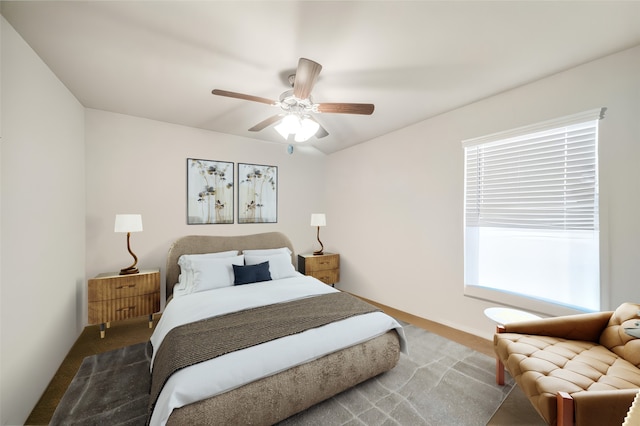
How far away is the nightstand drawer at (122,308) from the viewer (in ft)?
8.90

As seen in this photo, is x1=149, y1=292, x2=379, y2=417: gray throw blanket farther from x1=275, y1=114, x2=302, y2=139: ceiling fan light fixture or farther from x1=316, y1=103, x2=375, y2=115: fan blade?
x1=316, y1=103, x2=375, y2=115: fan blade

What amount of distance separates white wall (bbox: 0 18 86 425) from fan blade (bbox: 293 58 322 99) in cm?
189

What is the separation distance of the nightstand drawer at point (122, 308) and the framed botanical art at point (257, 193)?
1530 mm

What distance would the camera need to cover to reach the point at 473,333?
2.83 metres

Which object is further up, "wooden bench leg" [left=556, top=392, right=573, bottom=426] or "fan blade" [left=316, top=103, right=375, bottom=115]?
"fan blade" [left=316, top=103, right=375, bottom=115]

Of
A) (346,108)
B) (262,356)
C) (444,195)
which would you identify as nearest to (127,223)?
(262,356)

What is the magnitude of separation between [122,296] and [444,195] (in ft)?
12.9

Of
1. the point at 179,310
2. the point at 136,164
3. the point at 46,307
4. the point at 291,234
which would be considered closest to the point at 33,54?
the point at 136,164

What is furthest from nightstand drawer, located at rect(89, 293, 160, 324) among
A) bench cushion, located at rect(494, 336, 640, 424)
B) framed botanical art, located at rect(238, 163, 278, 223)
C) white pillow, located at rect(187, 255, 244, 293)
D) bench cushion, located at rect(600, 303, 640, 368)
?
bench cushion, located at rect(600, 303, 640, 368)

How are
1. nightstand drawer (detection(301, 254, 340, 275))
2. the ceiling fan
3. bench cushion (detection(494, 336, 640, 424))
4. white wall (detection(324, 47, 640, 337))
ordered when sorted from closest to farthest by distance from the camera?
1. bench cushion (detection(494, 336, 640, 424))
2. white wall (detection(324, 47, 640, 337))
3. the ceiling fan
4. nightstand drawer (detection(301, 254, 340, 275))

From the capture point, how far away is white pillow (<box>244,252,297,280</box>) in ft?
10.7

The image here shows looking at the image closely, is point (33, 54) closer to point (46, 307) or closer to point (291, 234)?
point (46, 307)

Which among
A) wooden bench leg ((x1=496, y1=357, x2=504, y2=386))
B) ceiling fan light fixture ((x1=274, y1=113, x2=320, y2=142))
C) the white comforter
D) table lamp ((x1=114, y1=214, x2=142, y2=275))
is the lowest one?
wooden bench leg ((x1=496, y1=357, x2=504, y2=386))

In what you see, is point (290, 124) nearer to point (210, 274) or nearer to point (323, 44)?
point (323, 44)
